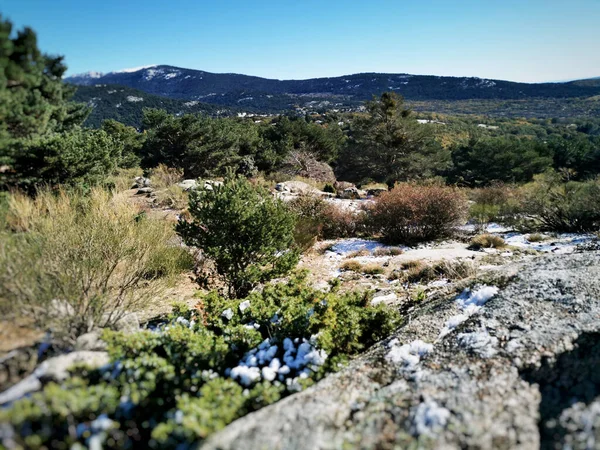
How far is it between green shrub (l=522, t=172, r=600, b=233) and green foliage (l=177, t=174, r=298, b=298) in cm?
839

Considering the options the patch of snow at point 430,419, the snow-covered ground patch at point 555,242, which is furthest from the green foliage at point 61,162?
the snow-covered ground patch at point 555,242

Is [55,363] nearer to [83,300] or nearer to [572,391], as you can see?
[83,300]

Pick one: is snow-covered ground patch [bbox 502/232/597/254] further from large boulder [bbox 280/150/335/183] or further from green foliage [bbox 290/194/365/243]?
large boulder [bbox 280/150/335/183]

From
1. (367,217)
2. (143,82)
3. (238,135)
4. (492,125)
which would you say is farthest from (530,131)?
(143,82)

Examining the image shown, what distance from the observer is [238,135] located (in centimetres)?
2378

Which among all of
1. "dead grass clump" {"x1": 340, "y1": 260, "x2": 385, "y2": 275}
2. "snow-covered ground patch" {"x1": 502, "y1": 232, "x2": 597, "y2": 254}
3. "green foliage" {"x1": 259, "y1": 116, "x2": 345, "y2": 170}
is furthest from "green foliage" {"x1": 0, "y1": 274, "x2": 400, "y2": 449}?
"green foliage" {"x1": 259, "y1": 116, "x2": 345, "y2": 170}

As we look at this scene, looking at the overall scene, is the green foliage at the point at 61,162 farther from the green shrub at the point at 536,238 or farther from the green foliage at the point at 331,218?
the green shrub at the point at 536,238

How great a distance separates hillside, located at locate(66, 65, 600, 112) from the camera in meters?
110

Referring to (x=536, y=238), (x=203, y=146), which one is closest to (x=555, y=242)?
(x=536, y=238)

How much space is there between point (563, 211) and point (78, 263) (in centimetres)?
1128

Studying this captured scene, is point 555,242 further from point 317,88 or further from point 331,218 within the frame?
point 317,88

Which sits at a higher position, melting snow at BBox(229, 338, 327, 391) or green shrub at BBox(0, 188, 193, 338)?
green shrub at BBox(0, 188, 193, 338)

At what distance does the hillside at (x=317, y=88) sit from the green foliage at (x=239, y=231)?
98.6m

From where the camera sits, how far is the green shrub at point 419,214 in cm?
906
